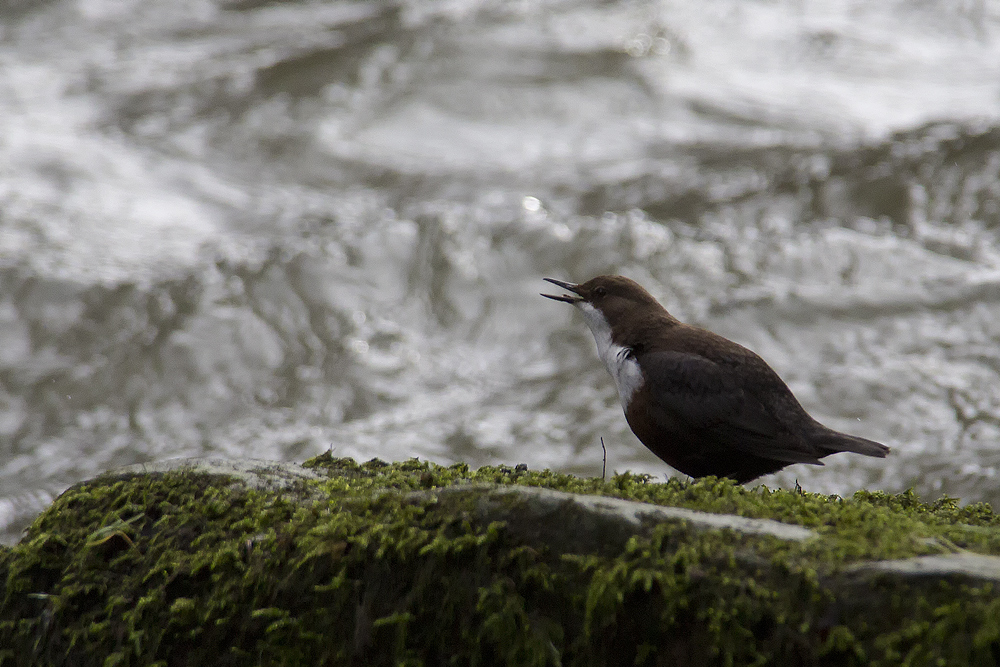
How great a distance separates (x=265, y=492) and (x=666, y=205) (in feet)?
26.4

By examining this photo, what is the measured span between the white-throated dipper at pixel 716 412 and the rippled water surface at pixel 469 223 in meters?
3.85

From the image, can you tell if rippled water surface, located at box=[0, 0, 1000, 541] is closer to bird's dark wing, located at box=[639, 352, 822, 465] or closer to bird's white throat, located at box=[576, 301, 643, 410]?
bird's white throat, located at box=[576, 301, 643, 410]

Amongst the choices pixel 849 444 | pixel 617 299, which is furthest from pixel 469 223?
pixel 849 444

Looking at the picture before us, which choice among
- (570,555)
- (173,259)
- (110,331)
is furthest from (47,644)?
(173,259)

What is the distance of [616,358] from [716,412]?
66 centimetres

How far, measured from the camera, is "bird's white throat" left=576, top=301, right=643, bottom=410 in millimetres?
3535

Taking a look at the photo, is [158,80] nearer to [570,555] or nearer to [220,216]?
[220,216]

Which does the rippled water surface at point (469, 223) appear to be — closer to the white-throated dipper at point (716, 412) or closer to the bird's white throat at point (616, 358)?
the bird's white throat at point (616, 358)

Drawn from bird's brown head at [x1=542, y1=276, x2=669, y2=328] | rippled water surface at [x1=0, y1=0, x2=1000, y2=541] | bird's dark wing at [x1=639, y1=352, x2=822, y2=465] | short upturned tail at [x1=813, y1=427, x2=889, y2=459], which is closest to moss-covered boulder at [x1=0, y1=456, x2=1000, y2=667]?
short upturned tail at [x1=813, y1=427, x2=889, y2=459]

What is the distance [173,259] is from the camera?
891 centimetres

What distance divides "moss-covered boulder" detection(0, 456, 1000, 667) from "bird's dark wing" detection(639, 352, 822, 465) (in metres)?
0.55

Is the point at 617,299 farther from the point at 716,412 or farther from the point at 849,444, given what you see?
the point at 849,444

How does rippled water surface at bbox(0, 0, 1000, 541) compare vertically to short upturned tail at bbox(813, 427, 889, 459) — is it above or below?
below

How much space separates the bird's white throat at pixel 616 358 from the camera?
11.6ft
